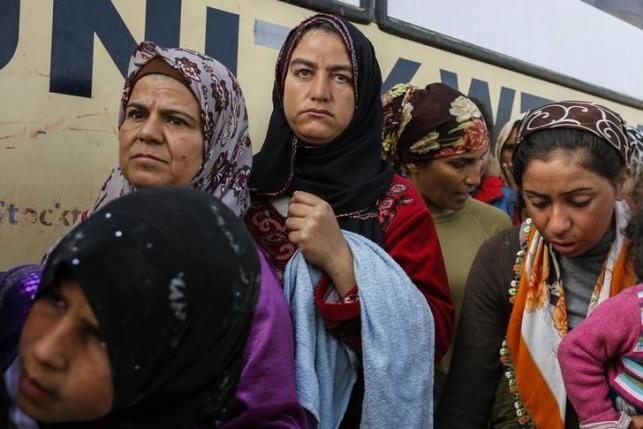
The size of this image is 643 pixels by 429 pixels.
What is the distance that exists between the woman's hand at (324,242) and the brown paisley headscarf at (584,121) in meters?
0.59

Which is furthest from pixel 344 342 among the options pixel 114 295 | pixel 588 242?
pixel 114 295

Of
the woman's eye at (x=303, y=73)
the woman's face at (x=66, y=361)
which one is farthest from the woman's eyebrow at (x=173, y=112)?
the woman's face at (x=66, y=361)

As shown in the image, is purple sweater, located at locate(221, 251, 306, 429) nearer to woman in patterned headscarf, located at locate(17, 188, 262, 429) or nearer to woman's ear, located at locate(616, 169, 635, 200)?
woman in patterned headscarf, located at locate(17, 188, 262, 429)

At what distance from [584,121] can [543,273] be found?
16.5 inches

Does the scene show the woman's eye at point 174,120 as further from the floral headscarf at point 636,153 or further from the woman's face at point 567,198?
the floral headscarf at point 636,153

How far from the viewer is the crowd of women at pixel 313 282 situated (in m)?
1.09

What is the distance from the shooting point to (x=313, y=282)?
184 centimetres

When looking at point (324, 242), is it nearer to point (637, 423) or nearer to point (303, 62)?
point (303, 62)

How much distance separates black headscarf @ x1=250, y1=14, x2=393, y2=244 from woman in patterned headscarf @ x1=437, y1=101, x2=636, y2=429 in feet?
1.27

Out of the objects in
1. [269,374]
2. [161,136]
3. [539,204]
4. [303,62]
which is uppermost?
[303,62]

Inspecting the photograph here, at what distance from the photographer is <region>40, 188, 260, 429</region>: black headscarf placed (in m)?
1.06

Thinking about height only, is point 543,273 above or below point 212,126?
below

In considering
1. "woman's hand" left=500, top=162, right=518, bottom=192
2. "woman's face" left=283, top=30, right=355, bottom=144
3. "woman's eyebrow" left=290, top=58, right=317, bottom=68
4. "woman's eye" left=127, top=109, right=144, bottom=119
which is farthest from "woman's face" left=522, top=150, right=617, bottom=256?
"woman's hand" left=500, top=162, right=518, bottom=192

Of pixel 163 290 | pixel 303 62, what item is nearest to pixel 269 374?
pixel 163 290
